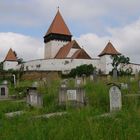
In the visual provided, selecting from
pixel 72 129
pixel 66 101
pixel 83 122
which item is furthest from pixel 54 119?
pixel 66 101

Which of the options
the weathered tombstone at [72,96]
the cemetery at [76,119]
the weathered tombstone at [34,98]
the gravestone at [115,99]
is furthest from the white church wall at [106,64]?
the gravestone at [115,99]

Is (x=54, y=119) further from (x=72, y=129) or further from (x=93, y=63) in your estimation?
(x=93, y=63)

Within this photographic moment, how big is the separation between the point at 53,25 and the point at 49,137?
5772cm

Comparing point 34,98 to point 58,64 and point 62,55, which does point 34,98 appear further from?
point 62,55

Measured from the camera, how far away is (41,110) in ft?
28.9

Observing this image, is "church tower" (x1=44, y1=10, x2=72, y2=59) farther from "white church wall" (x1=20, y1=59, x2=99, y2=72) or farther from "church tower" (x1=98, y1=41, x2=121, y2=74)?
"church tower" (x1=98, y1=41, x2=121, y2=74)

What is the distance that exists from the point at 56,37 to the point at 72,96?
52126mm

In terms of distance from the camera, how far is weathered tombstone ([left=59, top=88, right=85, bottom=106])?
31.4ft

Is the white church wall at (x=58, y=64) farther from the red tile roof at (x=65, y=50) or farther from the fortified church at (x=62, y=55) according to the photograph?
the red tile roof at (x=65, y=50)

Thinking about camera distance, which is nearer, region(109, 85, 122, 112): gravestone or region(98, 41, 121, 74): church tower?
region(109, 85, 122, 112): gravestone

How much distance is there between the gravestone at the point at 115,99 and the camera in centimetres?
830

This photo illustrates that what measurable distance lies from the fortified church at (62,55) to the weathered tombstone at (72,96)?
39518mm

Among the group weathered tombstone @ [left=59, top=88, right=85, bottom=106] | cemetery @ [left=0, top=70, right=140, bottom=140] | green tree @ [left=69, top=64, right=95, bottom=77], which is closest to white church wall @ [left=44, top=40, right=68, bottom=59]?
green tree @ [left=69, top=64, right=95, bottom=77]

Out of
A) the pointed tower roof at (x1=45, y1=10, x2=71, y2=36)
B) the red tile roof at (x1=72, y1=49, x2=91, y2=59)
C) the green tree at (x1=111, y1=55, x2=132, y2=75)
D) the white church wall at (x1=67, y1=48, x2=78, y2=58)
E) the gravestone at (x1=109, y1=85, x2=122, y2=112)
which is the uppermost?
the pointed tower roof at (x1=45, y1=10, x2=71, y2=36)
